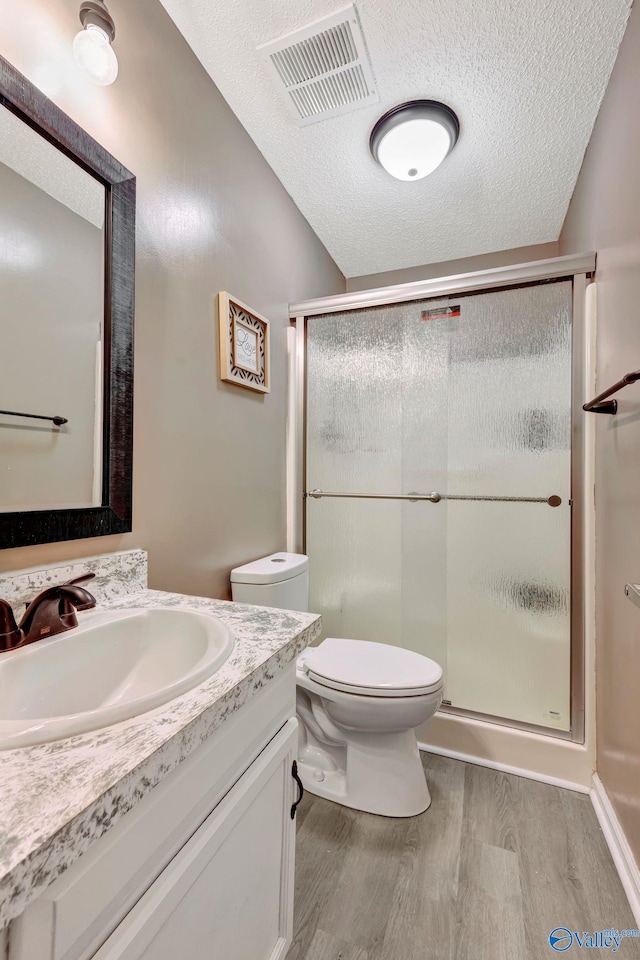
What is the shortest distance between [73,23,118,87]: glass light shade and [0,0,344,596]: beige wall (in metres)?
0.07

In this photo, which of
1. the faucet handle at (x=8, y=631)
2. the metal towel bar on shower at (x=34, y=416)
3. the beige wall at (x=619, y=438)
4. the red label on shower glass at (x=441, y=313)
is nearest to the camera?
the faucet handle at (x=8, y=631)

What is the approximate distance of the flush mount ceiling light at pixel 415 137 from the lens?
1.50 m

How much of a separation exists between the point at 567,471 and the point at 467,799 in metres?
1.23

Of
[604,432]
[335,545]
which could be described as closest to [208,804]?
[335,545]

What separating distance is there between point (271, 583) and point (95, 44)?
4.79ft

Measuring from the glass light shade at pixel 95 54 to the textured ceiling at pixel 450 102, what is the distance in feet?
1.69

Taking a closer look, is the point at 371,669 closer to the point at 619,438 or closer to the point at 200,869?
the point at 200,869

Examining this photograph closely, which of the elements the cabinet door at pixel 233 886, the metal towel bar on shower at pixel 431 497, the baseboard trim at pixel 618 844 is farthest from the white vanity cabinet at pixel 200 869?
the metal towel bar on shower at pixel 431 497

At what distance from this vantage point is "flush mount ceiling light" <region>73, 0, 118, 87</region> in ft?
2.89

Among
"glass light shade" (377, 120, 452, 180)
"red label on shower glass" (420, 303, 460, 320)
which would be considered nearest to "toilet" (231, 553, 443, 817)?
"red label on shower glass" (420, 303, 460, 320)

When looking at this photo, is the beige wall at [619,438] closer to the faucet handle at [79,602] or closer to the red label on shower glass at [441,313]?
the red label on shower glass at [441,313]

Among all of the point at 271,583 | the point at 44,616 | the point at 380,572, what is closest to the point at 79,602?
the point at 44,616

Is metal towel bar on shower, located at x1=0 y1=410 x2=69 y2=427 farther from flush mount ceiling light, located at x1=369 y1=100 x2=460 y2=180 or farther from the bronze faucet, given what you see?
flush mount ceiling light, located at x1=369 y1=100 x2=460 y2=180

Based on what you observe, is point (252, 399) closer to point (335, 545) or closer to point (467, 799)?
point (335, 545)
